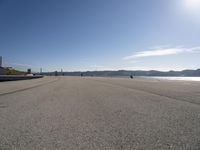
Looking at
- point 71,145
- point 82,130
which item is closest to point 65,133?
point 82,130

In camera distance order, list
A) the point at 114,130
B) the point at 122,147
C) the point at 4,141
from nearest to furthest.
Result: the point at 122,147
the point at 4,141
the point at 114,130

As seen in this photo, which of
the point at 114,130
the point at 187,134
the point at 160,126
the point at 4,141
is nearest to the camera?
the point at 4,141

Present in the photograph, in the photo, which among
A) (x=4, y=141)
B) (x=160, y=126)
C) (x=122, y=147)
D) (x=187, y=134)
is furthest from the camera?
(x=160, y=126)

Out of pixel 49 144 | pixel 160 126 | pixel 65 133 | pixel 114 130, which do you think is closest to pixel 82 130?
pixel 65 133

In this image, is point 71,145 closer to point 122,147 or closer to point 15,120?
point 122,147

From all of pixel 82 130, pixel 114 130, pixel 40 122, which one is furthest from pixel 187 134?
pixel 40 122

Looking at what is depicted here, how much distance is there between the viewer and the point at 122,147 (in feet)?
11.0

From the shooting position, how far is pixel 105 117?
18.6 ft

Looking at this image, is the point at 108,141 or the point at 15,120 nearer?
the point at 108,141

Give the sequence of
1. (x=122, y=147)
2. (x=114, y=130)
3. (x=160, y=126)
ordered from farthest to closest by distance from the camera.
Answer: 1. (x=160, y=126)
2. (x=114, y=130)
3. (x=122, y=147)

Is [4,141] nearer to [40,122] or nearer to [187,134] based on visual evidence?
[40,122]

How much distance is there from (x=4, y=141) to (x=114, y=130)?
2.28m

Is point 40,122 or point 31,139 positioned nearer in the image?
point 31,139

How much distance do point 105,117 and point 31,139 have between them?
245cm
